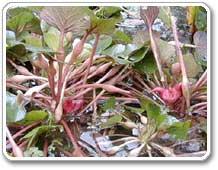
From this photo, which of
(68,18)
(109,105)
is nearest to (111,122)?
(109,105)

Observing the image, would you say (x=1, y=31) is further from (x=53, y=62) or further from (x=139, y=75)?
(x=139, y=75)

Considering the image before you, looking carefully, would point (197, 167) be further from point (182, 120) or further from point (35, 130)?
point (35, 130)

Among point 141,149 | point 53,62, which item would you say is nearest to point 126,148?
point 141,149

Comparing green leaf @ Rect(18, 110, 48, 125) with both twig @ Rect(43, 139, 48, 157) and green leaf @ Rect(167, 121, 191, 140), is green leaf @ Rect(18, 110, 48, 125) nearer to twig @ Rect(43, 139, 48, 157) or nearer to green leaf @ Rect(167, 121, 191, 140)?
twig @ Rect(43, 139, 48, 157)

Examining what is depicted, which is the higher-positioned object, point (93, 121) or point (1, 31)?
point (1, 31)

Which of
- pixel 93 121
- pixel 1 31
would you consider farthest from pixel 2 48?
pixel 93 121

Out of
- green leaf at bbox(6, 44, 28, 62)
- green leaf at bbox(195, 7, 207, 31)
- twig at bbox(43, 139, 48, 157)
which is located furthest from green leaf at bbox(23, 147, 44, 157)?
green leaf at bbox(195, 7, 207, 31)

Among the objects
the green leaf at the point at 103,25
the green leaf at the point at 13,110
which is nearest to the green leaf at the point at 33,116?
the green leaf at the point at 13,110
